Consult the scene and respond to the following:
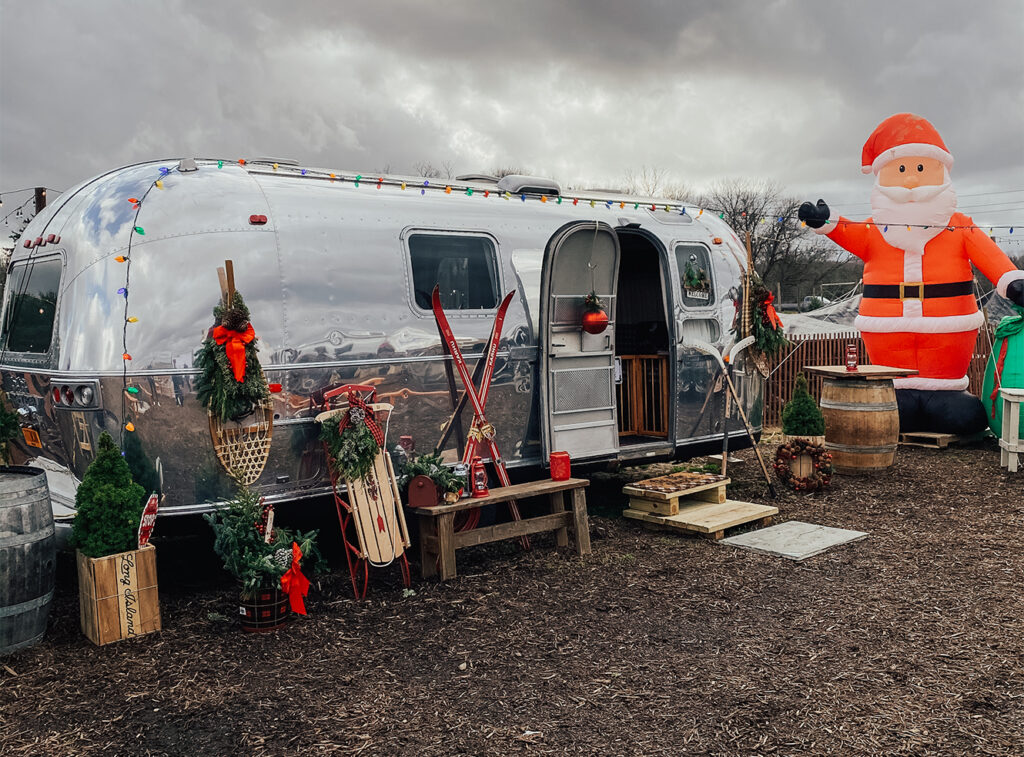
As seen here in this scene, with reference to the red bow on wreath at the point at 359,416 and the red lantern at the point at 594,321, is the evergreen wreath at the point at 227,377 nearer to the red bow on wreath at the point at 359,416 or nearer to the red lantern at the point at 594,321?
the red bow on wreath at the point at 359,416

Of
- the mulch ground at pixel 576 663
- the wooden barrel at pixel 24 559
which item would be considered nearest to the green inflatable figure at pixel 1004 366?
the mulch ground at pixel 576 663

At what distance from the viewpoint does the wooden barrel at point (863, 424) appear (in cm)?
927

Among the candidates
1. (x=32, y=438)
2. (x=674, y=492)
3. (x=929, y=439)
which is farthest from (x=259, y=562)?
(x=929, y=439)

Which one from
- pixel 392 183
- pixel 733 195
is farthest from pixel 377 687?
pixel 733 195

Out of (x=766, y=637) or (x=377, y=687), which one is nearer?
(x=377, y=687)

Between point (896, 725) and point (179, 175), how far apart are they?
5261mm

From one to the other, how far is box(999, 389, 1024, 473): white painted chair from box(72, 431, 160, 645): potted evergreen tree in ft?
29.1

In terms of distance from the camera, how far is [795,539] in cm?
699

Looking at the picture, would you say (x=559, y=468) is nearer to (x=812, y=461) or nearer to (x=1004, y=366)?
(x=812, y=461)

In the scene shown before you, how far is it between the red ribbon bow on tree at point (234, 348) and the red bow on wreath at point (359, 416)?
718mm

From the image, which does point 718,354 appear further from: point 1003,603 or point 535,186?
point 1003,603

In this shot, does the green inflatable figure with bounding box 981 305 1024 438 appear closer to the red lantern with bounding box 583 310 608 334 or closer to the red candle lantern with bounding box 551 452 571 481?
the red lantern with bounding box 583 310 608 334

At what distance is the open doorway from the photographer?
9148mm

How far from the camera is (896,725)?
384 cm
